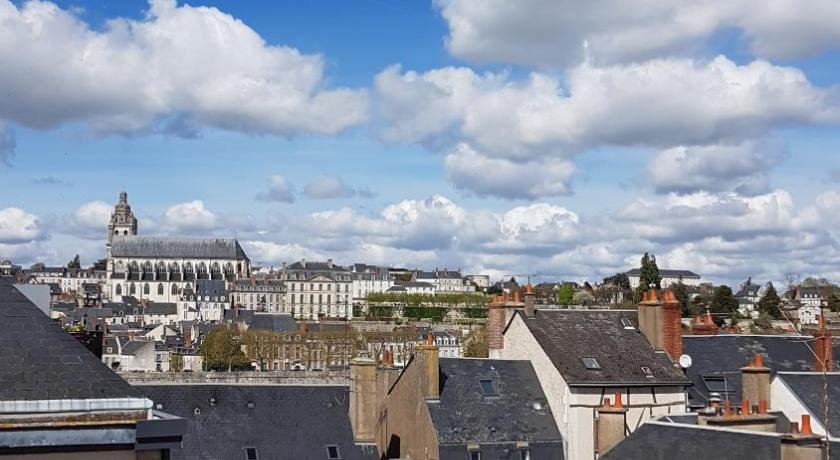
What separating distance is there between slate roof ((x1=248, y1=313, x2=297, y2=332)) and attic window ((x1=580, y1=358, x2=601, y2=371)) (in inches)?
3627

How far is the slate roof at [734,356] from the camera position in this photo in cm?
2634

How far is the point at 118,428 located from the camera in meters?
6.05

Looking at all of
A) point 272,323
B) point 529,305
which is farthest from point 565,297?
point 529,305

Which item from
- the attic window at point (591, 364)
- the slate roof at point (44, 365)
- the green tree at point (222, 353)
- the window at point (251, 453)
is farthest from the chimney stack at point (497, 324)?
the green tree at point (222, 353)

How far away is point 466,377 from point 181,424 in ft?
62.8

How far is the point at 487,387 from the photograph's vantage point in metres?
25.0

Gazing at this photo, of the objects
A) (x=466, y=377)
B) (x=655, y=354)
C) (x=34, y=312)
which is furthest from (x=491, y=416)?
(x=34, y=312)

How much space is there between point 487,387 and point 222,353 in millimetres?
70647

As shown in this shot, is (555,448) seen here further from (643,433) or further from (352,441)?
(643,433)

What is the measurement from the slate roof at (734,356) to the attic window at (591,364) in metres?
2.74

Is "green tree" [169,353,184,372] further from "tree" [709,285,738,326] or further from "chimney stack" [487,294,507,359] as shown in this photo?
"chimney stack" [487,294,507,359]

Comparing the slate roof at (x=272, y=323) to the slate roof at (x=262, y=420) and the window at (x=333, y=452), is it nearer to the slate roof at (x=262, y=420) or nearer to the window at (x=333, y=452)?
the slate roof at (x=262, y=420)

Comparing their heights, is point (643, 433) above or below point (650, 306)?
below

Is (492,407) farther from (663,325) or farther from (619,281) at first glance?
(619,281)
